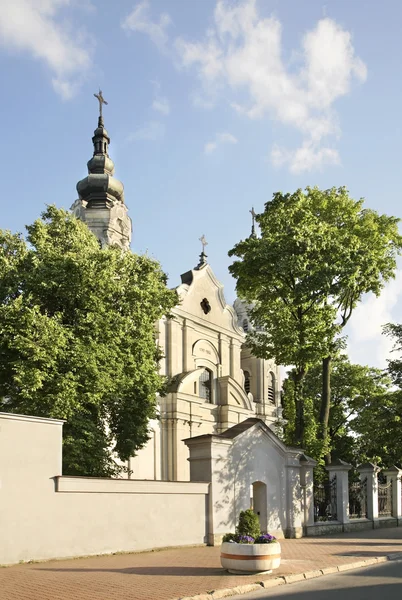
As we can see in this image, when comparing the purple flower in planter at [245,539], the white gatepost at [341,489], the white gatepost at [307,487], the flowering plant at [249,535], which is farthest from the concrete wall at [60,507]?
the white gatepost at [341,489]

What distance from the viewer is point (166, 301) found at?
25.6 meters

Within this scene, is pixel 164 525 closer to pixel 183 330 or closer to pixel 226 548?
pixel 226 548

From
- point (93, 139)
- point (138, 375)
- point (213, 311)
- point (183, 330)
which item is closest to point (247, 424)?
point (138, 375)

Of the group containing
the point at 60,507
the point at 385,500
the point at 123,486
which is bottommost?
the point at 385,500

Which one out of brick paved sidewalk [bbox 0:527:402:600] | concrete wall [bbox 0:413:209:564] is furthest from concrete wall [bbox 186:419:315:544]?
brick paved sidewalk [bbox 0:527:402:600]

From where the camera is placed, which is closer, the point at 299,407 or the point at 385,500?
the point at 299,407

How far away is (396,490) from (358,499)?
291cm

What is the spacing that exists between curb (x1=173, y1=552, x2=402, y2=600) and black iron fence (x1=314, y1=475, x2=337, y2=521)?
914 centimetres

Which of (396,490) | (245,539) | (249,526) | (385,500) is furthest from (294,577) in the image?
(396,490)

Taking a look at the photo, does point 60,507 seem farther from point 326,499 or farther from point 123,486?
point 326,499

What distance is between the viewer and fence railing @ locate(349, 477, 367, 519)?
27.6 meters

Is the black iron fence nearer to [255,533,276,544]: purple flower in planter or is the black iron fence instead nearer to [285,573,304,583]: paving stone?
[255,533,276,544]: purple flower in planter

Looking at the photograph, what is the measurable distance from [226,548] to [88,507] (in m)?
4.00

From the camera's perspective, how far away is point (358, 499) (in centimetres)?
2800
